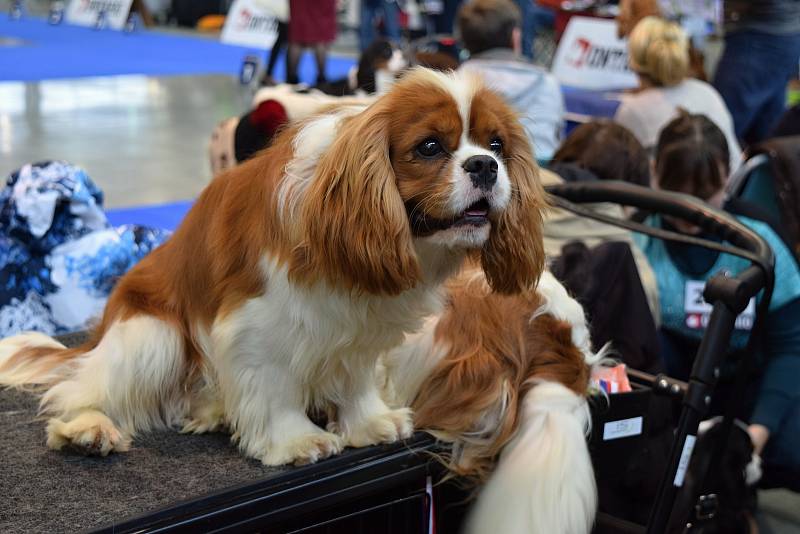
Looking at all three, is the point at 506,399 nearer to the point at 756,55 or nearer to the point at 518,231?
the point at 518,231

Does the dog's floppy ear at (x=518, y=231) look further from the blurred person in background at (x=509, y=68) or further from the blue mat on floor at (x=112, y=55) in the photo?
the blue mat on floor at (x=112, y=55)

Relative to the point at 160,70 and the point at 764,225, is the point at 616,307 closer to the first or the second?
the point at 764,225

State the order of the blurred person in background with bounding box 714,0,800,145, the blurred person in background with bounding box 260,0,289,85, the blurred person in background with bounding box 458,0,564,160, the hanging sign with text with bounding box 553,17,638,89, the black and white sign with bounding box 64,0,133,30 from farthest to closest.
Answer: the black and white sign with bounding box 64,0,133,30 < the blurred person in background with bounding box 260,0,289,85 < the hanging sign with text with bounding box 553,17,638,89 < the blurred person in background with bounding box 714,0,800,145 < the blurred person in background with bounding box 458,0,564,160

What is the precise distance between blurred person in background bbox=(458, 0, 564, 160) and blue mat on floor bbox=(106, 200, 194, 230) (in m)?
1.62

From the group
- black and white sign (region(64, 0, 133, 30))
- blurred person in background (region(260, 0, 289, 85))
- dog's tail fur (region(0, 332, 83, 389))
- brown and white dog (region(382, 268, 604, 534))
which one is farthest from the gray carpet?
black and white sign (region(64, 0, 133, 30))

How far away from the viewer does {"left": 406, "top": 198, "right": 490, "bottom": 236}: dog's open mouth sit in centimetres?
158

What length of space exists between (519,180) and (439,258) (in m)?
0.19

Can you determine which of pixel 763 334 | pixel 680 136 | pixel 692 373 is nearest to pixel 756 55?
pixel 680 136

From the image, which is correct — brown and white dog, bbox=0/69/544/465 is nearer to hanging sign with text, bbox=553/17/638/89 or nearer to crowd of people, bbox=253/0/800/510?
crowd of people, bbox=253/0/800/510

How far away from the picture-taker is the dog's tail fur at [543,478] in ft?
5.98

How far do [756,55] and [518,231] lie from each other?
4222 millimetres

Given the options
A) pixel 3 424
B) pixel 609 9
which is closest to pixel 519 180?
pixel 3 424

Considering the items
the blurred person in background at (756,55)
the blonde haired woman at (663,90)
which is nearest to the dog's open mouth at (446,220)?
the blonde haired woman at (663,90)

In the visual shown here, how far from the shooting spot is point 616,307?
2521mm
